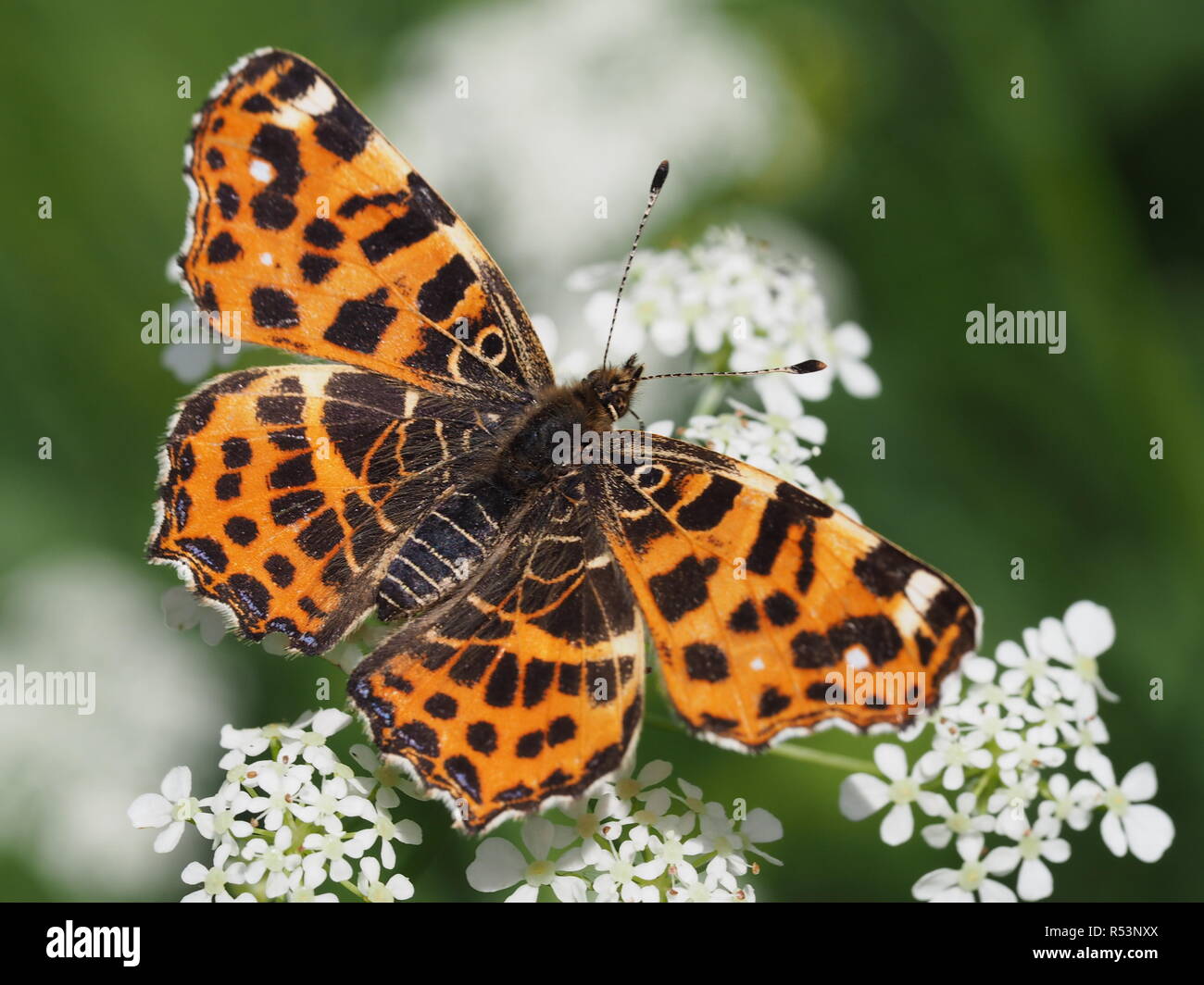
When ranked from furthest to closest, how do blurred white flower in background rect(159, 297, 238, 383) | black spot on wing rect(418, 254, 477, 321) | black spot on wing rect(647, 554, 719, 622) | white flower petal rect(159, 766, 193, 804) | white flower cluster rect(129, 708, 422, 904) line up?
blurred white flower in background rect(159, 297, 238, 383) → black spot on wing rect(418, 254, 477, 321) → white flower petal rect(159, 766, 193, 804) → white flower cluster rect(129, 708, 422, 904) → black spot on wing rect(647, 554, 719, 622)

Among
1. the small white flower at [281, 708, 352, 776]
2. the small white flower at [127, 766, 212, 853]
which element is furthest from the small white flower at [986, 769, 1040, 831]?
the small white flower at [127, 766, 212, 853]

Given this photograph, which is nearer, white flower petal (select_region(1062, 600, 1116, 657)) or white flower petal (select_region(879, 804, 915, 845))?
white flower petal (select_region(879, 804, 915, 845))

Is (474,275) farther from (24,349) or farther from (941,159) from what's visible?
(941,159)

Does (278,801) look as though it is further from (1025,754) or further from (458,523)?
(1025,754)

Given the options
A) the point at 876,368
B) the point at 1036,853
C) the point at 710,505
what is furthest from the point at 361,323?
the point at 876,368

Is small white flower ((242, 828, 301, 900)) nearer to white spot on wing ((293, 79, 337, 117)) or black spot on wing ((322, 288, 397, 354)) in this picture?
black spot on wing ((322, 288, 397, 354))

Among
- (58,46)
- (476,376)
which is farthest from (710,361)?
(58,46)

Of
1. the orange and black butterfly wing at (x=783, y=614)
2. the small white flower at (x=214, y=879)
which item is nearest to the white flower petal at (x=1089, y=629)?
the orange and black butterfly wing at (x=783, y=614)
